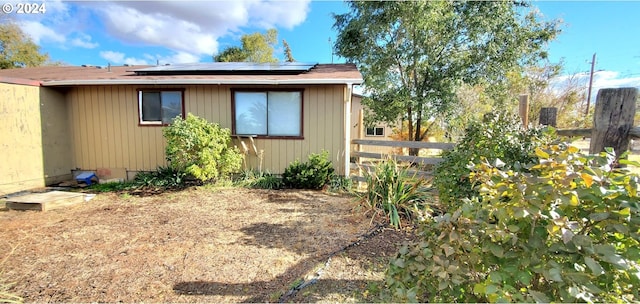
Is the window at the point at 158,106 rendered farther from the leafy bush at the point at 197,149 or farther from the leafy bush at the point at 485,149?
the leafy bush at the point at 485,149

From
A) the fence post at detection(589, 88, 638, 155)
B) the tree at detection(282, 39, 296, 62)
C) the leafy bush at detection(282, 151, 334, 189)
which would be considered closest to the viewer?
the fence post at detection(589, 88, 638, 155)

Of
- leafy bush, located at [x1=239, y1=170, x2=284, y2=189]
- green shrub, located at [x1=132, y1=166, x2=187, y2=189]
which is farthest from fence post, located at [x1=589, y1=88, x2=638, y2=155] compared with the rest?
green shrub, located at [x1=132, y1=166, x2=187, y2=189]

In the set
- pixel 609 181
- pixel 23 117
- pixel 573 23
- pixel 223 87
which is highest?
pixel 573 23

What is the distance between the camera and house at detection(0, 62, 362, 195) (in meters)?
6.15

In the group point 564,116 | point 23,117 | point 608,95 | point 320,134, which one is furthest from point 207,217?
point 564,116

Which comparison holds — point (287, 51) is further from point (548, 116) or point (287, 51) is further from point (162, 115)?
point (548, 116)

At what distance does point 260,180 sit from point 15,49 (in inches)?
868

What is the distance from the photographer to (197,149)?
5762 millimetres

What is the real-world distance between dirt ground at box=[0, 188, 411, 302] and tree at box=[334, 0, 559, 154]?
5882 mm

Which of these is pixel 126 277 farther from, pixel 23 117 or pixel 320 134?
pixel 23 117

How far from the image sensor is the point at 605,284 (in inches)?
45.0

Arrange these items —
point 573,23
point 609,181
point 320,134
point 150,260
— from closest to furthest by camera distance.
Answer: point 609,181, point 150,260, point 320,134, point 573,23

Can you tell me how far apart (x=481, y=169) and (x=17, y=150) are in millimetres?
8286
